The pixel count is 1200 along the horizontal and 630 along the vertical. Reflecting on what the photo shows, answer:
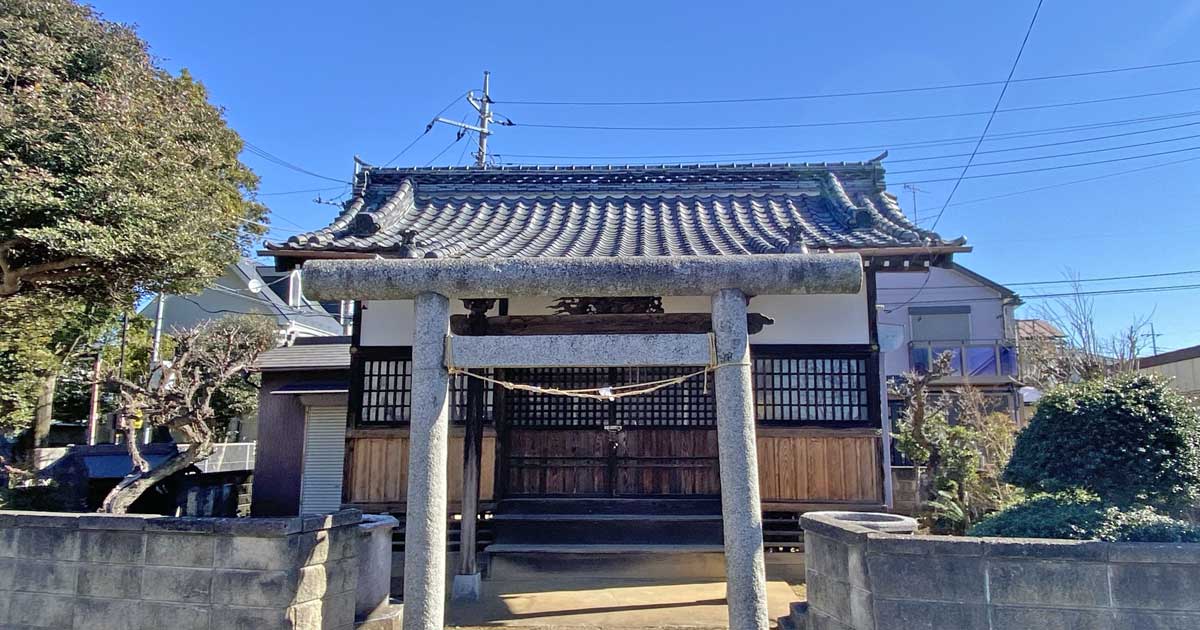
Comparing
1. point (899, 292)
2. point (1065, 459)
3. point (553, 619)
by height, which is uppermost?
point (899, 292)

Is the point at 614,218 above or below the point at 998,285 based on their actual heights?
below

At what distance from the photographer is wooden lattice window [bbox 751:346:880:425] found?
868 centimetres

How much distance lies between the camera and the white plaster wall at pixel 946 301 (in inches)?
971

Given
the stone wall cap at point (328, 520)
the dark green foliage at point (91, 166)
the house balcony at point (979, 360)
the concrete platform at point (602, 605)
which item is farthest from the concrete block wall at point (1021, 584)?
the house balcony at point (979, 360)

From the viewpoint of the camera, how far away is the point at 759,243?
719 cm

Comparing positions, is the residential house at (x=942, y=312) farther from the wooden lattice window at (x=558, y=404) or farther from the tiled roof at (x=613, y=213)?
the wooden lattice window at (x=558, y=404)

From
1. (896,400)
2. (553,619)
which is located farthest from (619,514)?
(896,400)

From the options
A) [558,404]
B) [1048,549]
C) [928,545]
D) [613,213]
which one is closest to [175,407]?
[558,404]

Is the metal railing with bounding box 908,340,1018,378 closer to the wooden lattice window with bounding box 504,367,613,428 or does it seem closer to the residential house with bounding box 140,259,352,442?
the wooden lattice window with bounding box 504,367,613,428

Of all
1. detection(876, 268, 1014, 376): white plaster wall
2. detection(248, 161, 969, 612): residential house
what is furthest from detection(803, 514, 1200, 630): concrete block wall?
detection(876, 268, 1014, 376): white plaster wall

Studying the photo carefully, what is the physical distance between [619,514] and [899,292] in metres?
20.4

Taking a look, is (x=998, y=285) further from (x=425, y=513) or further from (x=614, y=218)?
(x=425, y=513)

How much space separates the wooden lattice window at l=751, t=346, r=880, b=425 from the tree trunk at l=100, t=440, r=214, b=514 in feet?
28.0

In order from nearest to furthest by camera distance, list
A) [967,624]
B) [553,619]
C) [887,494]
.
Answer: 1. [967,624]
2. [553,619]
3. [887,494]
